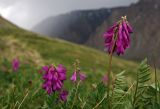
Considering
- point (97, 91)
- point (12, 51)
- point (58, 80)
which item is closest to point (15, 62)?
point (58, 80)

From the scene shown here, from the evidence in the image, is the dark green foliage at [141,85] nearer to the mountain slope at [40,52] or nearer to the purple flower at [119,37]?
the purple flower at [119,37]

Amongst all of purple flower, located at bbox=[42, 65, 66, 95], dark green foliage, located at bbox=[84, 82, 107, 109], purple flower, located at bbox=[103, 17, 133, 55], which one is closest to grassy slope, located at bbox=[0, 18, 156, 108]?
purple flower, located at bbox=[42, 65, 66, 95]

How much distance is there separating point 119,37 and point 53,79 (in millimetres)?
1727

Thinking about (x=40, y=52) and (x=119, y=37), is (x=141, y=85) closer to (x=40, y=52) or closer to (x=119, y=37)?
(x=119, y=37)

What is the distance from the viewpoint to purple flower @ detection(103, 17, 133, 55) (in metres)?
4.06

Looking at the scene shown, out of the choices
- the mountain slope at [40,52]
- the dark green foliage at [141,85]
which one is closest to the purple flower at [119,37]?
the dark green foliage at [141,85]

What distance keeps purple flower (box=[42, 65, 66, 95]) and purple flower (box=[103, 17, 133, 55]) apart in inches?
56.3

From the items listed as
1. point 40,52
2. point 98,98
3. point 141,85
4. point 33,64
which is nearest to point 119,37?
point 141,85

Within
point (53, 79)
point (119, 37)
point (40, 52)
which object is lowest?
point (53, 79)

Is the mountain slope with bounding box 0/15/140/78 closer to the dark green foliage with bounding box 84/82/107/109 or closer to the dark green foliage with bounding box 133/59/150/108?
the dark green foliage with bounding box 84/82/107/109

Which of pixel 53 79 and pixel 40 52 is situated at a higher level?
pixel 40 52

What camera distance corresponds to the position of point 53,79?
18.2 feet

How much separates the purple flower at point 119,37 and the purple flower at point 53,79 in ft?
4.69

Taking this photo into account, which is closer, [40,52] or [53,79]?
[53,79]
